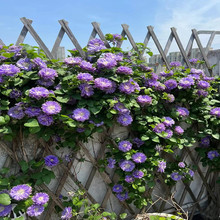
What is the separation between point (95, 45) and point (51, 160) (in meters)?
0.80

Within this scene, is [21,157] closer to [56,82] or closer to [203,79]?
[56,82]

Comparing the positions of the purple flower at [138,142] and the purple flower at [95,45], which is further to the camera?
the purple flower at [138,142]

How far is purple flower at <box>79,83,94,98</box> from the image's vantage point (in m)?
1.52

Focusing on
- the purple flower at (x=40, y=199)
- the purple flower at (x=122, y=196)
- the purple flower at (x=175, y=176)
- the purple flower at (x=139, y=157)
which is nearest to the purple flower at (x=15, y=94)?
the purple flower at (x=40, y=199)

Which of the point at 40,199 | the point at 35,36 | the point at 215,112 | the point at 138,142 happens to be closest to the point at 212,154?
the point at 215,112

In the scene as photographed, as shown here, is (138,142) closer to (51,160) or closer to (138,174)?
(138,174)

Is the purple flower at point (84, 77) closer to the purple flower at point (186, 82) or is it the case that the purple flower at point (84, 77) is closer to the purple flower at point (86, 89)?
the purple flower at point (86, 89)

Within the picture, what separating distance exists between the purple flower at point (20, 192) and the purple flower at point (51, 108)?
1.45 feet

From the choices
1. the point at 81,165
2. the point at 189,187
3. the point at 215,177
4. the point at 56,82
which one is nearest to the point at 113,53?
the point at 56,82

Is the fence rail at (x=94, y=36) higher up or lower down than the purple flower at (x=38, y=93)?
higher up

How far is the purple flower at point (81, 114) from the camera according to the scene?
1472 millimetres

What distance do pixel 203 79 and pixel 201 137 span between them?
50 centimetres

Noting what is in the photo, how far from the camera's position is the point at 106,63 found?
1566mm

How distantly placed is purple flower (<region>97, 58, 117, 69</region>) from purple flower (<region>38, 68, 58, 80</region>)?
281mm
